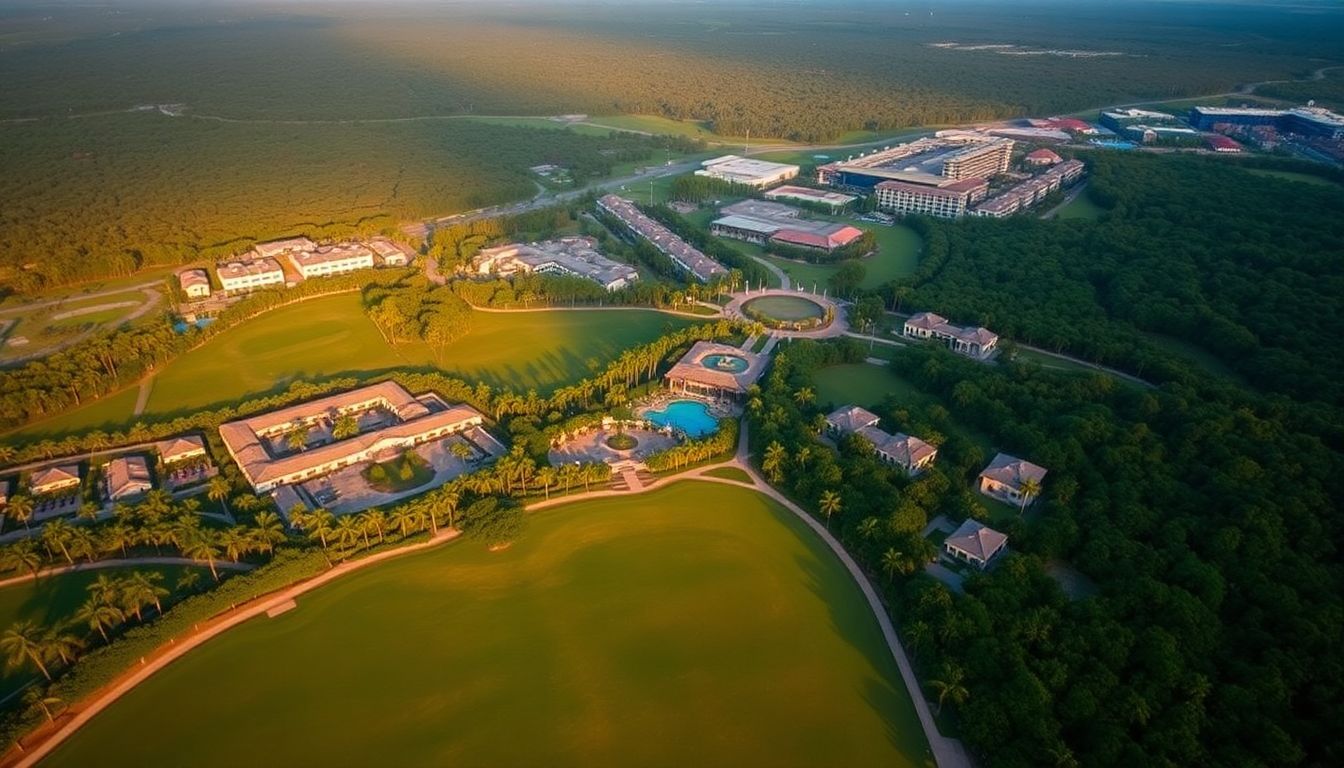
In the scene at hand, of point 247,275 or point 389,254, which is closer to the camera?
point 247,275

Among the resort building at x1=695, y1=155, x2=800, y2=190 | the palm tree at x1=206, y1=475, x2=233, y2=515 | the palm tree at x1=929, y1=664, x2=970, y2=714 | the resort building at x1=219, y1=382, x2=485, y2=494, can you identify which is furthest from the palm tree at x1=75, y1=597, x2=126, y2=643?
the resort building at x1=695, y1=155, x2=800, y2=190

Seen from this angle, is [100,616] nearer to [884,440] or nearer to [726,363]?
[726,363]

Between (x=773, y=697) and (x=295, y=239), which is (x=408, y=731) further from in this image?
(x=295, y=239)

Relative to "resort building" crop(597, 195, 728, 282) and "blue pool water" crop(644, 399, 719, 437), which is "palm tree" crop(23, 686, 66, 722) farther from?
"resort building" crop(597, 195, 728, 282)

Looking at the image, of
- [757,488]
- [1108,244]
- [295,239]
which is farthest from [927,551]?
[295,239]

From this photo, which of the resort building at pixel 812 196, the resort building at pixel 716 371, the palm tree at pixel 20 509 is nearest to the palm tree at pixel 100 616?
the palm tree at pixel 20 509

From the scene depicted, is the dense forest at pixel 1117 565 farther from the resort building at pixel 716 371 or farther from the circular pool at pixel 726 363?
the circular pool at pixel 726 363

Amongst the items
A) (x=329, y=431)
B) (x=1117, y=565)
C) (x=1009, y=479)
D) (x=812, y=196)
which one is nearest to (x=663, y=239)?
(x=812, y=196)
